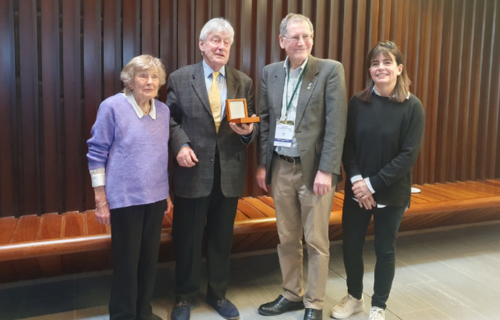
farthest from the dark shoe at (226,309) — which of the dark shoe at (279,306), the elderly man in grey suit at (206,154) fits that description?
the dark shoe at (279,306)

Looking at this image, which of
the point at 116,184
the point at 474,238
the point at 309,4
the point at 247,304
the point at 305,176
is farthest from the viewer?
the point at 474,238

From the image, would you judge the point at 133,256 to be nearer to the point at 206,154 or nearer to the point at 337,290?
the point at 206,154

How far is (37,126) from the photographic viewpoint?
Result: 9.32 feet

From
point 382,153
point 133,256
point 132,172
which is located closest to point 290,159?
point 382,153

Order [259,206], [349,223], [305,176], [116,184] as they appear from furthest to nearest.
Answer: [259,206] < [349,223] < [305,176] < [116,184]

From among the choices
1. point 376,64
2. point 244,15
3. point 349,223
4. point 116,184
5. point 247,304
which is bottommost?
point 247,304

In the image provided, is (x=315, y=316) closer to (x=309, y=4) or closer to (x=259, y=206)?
(x=259, y=206)

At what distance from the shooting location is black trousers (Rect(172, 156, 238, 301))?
8.07ft

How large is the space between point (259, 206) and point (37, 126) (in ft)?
5.53

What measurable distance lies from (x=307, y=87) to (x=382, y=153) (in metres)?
0.56

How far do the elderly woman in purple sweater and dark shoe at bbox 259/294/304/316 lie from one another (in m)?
0.80

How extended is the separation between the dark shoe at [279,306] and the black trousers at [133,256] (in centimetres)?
75

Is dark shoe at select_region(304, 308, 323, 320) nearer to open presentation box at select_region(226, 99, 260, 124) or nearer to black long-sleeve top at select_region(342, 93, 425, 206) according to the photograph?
black long-sleeve top at select_region(342, 93, 425, 206)

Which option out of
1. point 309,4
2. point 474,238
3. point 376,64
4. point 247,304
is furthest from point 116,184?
point 474,238
